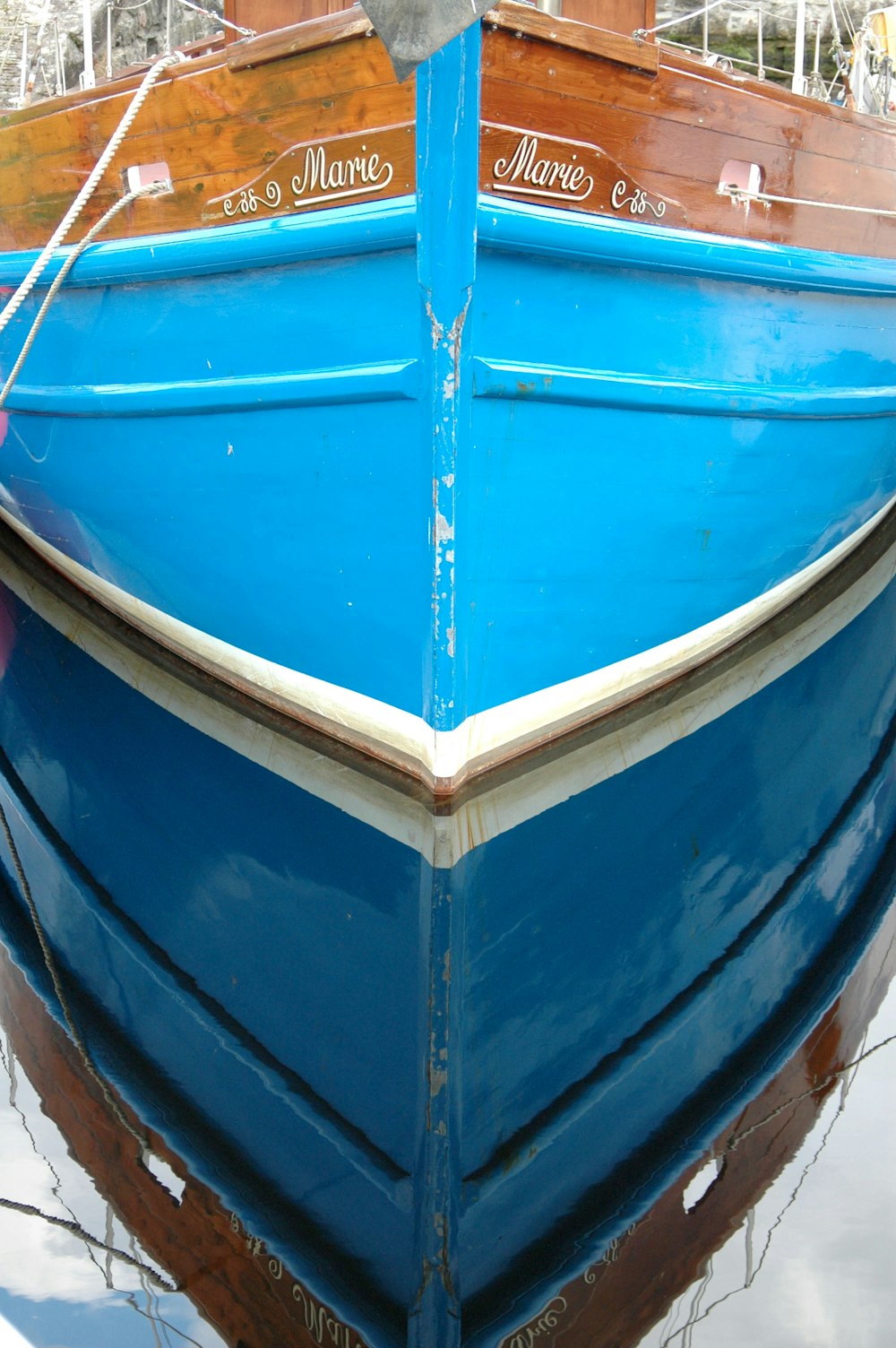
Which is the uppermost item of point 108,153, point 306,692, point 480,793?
point 108,153

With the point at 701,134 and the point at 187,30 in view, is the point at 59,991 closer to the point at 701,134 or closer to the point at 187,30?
the point at 701,134

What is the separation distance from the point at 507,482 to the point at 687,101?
1.28 m

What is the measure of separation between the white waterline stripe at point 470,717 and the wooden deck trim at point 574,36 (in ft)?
6.36

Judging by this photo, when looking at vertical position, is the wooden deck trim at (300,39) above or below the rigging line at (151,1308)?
above

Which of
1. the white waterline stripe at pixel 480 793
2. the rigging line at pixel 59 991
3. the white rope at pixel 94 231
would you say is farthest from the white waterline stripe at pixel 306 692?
the white rope at pixel 94 231

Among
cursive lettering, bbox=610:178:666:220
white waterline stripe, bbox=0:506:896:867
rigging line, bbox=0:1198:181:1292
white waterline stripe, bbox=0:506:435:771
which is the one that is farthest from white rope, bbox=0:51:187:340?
rigging line, bbox=0:1198:181:1292

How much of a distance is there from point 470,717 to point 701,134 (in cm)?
193

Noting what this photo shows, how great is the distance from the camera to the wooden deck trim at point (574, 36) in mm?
3107

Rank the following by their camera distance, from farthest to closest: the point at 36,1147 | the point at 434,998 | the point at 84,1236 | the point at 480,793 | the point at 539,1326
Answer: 1. the point at 480,793
2. the point at 434,998
3. the point at 36,1147
4. the point at 84,1236
5. the point at 539,1326

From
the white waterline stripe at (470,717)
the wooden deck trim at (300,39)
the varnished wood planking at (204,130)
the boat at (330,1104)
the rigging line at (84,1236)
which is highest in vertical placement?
the wooden deck trim at (300,39)

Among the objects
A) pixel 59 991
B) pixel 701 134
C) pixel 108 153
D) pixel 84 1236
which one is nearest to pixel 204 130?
pixel 108 153

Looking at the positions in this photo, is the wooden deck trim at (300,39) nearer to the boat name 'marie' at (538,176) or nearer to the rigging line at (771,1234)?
the boat name 'marie' at (538,176)

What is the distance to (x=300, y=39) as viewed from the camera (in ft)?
10.7

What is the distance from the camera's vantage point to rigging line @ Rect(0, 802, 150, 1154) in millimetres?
2690
